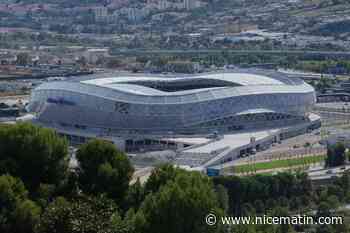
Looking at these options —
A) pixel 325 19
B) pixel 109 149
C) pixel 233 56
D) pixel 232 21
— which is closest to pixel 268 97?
pixel 109 149

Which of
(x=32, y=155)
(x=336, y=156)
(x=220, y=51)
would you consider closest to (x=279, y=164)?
(x=336, y=156)

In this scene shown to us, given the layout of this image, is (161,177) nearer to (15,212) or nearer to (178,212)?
(178,212)

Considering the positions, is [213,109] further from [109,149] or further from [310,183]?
[109,149]

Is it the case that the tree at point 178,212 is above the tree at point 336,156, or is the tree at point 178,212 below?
above

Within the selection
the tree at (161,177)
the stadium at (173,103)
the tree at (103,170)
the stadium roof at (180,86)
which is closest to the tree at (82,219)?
the tree at (161,177)

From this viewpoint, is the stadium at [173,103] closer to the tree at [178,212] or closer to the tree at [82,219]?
the tree at [178,212]

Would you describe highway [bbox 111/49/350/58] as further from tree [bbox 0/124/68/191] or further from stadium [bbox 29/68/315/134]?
tree [bbox 0/124/68/191]
